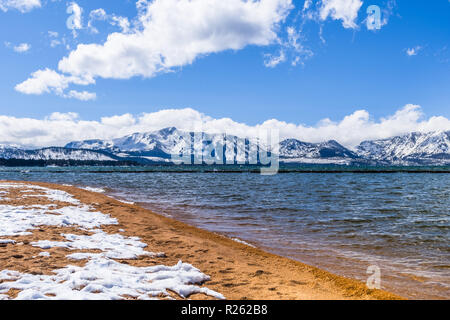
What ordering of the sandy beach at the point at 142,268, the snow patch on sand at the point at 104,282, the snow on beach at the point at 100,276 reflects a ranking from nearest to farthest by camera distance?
1. the snow patch on sand at the point at 104,282
2. the snow on beach at the point at 100,276
3. the sandy beach at the point at 142,268

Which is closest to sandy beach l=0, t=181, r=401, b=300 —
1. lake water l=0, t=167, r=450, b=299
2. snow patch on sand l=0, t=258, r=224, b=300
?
snow patch on sand l=0, t=258, r=224, b=300

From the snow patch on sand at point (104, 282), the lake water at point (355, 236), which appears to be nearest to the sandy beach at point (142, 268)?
the snow patch on sand at point (104, 282)

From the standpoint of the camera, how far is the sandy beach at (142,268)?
22.0 ft

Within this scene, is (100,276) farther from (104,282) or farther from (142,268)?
(142,268)

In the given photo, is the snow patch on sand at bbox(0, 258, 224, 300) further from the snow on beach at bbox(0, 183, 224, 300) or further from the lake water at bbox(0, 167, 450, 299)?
the lake water at bbox(0, 167, 450, 299)

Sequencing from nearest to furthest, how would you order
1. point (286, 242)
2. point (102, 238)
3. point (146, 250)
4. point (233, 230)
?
point (146, 250) → point (102, 238) → point (286, 242) → point (233, 230)

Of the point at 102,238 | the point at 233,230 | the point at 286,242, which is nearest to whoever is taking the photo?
the point at 102,238

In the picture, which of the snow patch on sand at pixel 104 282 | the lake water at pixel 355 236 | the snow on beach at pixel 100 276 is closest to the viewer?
the snow patch on sand at pixel 104 282

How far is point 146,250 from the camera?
1079 cm

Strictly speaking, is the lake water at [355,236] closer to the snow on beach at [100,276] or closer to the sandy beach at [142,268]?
the sandy beach at [142,268]
